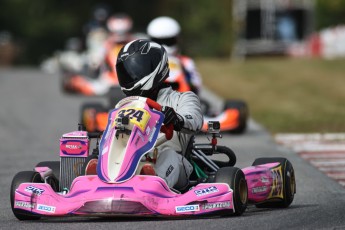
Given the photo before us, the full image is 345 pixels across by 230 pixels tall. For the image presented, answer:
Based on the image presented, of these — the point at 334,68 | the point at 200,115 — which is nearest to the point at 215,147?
the point at 200,115

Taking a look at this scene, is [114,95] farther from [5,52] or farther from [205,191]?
[5,52]

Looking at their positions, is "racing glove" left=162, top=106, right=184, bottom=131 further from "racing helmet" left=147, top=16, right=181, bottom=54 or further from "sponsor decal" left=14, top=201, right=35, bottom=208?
"racing helmet" left=147, top=16, right=181, bottom=54

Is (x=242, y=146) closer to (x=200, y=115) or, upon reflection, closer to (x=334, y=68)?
(x=200, y=115)

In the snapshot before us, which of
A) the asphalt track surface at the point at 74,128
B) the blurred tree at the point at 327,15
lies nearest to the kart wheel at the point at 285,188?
the asphalt track surface at the point at 74,128

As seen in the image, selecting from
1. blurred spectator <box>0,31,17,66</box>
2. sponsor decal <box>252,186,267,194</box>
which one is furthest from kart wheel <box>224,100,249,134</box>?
blurred spectator <box>0,31,17,66</box>

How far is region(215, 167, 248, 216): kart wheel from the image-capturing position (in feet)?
24.6

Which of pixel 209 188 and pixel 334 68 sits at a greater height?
pixel 209 188

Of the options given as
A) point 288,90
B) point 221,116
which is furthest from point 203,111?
point 288,90

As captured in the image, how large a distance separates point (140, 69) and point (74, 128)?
8.06 m

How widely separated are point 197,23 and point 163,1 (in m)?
6.05

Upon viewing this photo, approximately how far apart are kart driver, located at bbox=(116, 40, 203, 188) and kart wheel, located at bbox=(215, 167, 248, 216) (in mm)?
314

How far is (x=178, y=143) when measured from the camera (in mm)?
8125

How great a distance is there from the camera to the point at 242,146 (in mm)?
13352

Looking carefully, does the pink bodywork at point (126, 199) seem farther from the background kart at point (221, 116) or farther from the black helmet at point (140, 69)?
the background kart at point (221, 116)
